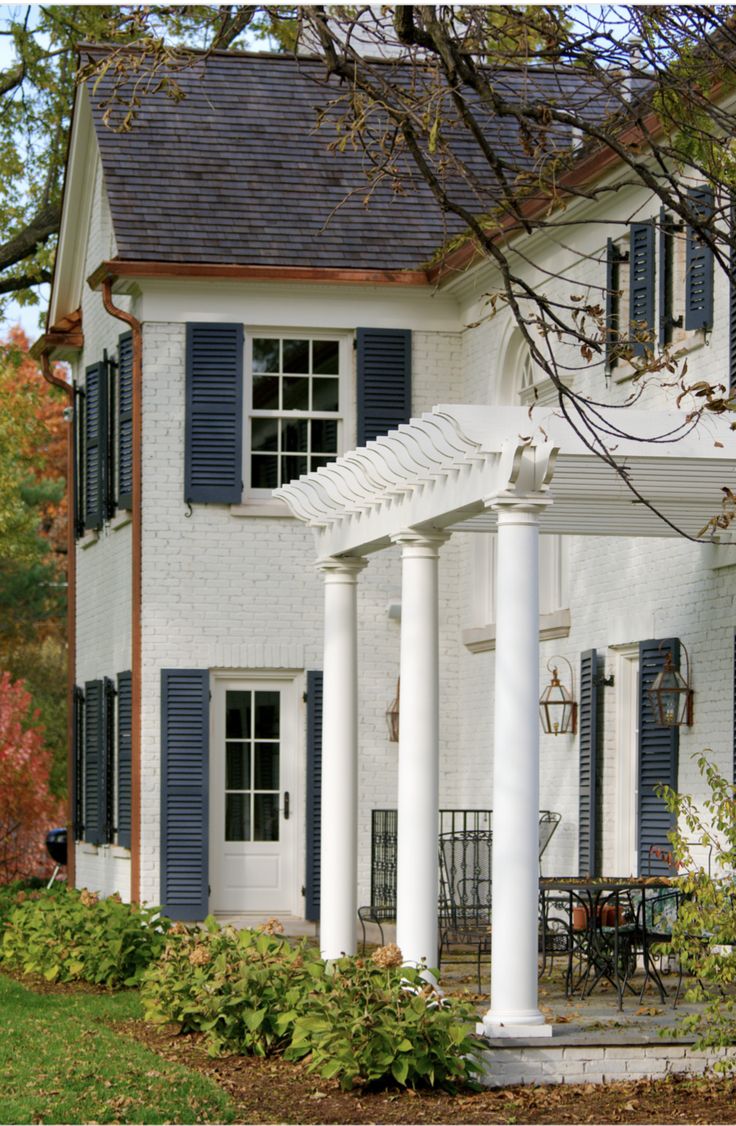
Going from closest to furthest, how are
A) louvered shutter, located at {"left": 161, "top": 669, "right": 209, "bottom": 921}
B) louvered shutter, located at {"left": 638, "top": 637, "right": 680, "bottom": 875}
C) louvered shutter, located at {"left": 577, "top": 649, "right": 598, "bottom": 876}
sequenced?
louvered shutter, located at {"left": 638, "top": 637, "right": 680, "bottom": 875}, louvered shutter, located at {"left": 577, "top": 649, "right": 598, "bottom": 876}, louvered shutter, located at {"left": 161, "top": 669, "right": 209, "bottom": 921}

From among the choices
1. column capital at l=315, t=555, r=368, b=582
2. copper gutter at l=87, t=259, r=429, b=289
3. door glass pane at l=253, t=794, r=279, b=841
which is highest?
copper gutter at l=87, t=259, r=429, b=289

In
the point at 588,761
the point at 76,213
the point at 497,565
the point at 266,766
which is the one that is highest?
the point at 76,213

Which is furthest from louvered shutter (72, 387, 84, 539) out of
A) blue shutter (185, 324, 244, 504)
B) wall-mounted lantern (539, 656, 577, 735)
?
wall-mounted lantern (539, 656, 577, 735)

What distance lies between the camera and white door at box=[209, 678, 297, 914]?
16.7 metres

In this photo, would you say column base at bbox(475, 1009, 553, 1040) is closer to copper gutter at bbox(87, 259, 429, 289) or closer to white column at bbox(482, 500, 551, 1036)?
white column at bbox(482, 500, 551, 1036)

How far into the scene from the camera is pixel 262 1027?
9.97 metres

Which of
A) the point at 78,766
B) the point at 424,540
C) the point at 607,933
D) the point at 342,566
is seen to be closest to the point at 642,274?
the point at 342,566

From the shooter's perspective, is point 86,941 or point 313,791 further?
point 313,791

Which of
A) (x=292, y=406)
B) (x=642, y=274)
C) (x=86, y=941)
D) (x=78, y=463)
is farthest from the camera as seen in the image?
(x=78, y=463)

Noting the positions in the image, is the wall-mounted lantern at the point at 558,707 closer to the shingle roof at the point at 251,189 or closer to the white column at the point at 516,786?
the shingle roof at the point at 251,189

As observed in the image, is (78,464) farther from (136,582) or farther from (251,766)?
(251,766)

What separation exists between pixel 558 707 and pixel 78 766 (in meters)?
6.95

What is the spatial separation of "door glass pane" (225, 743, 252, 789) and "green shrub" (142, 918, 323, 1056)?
550cm

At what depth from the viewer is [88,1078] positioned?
915 cm
